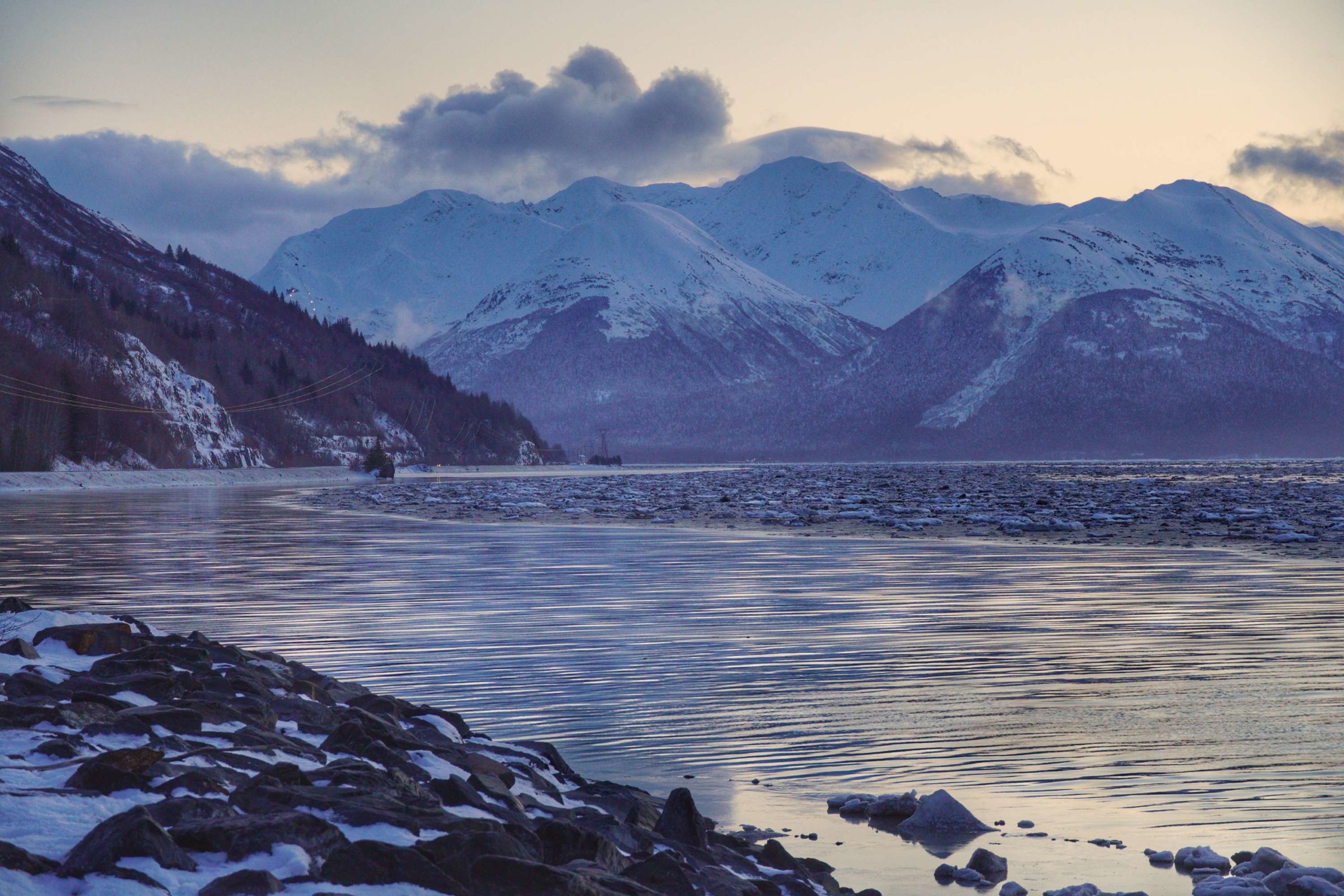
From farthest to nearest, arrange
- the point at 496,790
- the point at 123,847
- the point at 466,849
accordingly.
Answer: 1. the point at 496,790
2. the point at 466,849
3. the point at 123,847

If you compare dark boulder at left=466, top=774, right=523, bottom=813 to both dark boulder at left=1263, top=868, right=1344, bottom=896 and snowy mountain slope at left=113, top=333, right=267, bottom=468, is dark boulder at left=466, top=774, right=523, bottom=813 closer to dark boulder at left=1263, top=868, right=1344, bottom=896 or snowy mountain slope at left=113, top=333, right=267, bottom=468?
dark boulder at left=1263, top=868, right=1344, bottom=896

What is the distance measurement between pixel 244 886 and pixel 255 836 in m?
0.63

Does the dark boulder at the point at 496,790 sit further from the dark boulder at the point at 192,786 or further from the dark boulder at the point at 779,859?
the dark boulder at the point at 192,786

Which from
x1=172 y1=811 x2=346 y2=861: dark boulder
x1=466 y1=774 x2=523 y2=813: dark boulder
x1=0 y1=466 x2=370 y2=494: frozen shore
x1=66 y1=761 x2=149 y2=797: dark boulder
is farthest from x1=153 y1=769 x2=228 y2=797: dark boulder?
x1=0 y1=466 x2=370 y2=494: frozen shore

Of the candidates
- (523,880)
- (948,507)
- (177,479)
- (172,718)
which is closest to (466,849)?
(523,880)

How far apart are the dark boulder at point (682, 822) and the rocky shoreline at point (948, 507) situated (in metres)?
30.7

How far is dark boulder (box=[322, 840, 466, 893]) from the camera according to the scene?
696cm

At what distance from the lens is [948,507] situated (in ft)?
216

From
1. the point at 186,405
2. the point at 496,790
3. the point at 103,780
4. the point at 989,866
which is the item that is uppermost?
the point at 186,405

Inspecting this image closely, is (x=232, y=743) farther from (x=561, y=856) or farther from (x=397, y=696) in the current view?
(x=397, y=696)

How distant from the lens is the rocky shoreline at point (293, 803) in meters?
6.94

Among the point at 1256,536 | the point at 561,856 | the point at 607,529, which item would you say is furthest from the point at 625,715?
the point at 607,529

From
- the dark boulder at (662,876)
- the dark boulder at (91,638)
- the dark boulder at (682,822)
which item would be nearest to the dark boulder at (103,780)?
the dark boulder at (662,876)

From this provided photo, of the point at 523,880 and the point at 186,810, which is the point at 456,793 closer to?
the point at 186,810
